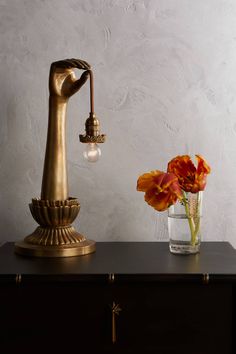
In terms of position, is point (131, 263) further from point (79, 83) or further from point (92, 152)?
point (79, 83)

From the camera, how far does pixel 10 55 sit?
57.6 inches

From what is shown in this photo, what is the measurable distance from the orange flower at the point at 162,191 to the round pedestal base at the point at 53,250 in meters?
0.18

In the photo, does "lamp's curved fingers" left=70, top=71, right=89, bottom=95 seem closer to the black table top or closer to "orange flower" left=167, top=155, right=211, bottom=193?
"orange flower" left=167, top=155, right=211, bottom=193

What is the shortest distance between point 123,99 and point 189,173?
332 millimetres

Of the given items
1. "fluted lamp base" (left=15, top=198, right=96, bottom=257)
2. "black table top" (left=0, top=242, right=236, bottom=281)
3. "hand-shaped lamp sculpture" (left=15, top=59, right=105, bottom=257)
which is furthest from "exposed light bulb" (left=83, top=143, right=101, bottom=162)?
"black table top" (left=0, top=242, right=236, bottom=281)

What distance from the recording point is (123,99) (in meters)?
1.47

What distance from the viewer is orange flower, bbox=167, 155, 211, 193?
123cm
